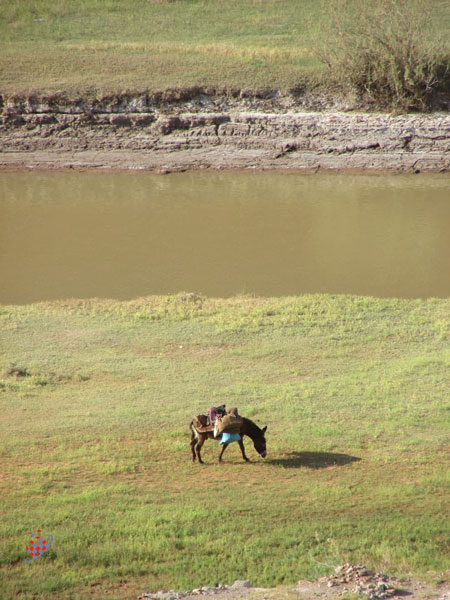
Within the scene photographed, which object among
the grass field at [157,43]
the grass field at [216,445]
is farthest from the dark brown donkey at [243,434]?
the grass field at [157,43]

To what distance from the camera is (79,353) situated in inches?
574

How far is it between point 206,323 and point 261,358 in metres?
2.34

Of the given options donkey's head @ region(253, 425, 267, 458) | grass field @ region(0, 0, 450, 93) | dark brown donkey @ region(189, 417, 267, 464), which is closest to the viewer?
dark brown donkey @ region(189, 417, 267, 464)

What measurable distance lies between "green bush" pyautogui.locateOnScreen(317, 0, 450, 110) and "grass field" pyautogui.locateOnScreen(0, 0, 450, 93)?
5.60ft

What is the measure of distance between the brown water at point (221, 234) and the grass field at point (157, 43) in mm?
7034

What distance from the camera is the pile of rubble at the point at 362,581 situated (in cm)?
652

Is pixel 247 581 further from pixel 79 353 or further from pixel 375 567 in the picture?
pixel 79 353

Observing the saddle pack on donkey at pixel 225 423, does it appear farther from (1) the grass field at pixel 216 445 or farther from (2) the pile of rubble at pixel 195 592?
(2) the pile of rubble at pixel 195 592

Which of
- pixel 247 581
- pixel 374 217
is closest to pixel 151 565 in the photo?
pixel 247 581

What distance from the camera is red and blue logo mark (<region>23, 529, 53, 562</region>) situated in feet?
24.8

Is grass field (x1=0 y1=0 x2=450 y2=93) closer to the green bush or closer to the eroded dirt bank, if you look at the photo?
the eroded dirt bank

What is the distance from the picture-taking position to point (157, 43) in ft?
128

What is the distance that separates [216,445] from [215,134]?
23157mm

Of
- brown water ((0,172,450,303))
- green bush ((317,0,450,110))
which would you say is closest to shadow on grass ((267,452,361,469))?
brown water ((0,172,450,303))
